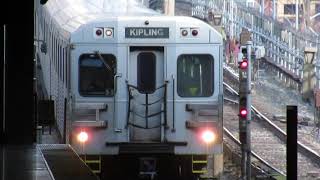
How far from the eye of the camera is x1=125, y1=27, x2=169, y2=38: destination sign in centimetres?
1020

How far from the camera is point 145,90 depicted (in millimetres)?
10297

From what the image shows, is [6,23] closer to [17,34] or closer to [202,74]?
[17,34]

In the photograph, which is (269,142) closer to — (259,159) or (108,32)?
(259,159)

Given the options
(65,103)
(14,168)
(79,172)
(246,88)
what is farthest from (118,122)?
(14,168)

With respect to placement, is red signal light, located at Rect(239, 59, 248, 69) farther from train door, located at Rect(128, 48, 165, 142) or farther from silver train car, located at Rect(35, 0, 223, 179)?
train door, located at Rect(128, 48, 165, 142)

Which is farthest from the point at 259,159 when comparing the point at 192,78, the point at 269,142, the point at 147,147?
the point at 147,147

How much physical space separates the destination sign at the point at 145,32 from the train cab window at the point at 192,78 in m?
0.43

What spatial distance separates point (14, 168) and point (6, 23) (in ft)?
6.27

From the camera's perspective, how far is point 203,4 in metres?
19.1

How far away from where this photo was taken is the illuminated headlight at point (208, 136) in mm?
10116

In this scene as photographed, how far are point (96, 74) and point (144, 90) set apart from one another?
734 mm

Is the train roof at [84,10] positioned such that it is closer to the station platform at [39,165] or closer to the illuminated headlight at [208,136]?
the illuminated headlight at [208,136]

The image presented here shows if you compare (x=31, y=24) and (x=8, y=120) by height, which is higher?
(x=31, y=24)

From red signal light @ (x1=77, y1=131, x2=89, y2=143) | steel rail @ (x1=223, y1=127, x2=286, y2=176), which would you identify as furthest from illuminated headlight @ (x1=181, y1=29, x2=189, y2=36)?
steel rail @ (x1=223, y1=127, x2=286, y2=176)
